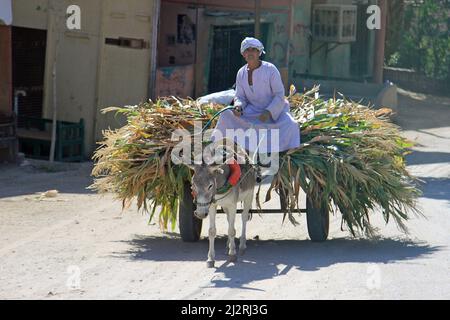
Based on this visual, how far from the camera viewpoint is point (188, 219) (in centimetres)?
1000

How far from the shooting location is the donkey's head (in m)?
8.40

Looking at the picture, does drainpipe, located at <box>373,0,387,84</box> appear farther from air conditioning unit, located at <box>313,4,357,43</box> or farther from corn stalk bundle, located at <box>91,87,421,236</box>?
corn stalk bundle, located at <box>91,87,421,236</box>

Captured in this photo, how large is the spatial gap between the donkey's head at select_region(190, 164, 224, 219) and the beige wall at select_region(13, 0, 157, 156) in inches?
340

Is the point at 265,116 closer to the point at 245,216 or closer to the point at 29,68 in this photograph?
the point at 245,216

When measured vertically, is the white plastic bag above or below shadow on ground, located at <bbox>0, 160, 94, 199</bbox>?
above

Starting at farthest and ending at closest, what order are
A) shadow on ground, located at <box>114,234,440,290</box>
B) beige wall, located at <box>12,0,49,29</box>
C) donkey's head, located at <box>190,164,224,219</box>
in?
beige wall, located at <box>12,0,49,29</box>, shadow on ground, located at <box>114,234,440,290</box>, donkey's head, located at <box>190,164,224,219</box>

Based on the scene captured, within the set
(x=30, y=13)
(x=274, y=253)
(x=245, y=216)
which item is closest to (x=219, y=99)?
(x=245, y=216)

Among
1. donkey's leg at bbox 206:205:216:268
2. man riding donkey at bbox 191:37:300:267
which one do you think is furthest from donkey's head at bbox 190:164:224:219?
donkey's leg at bbox 206:205:216:268

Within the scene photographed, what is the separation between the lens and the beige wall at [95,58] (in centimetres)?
1695

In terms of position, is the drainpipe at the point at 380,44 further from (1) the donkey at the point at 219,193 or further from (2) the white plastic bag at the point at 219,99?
(1) the donkey at the point at 219,193

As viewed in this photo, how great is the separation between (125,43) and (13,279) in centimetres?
905

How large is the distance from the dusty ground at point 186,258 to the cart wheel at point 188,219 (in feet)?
0.41

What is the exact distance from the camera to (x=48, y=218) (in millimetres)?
11969

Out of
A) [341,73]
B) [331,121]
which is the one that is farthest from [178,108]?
[341,73]
